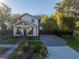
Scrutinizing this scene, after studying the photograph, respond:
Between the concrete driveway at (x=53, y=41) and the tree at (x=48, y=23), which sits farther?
the tree at (x=48, y=23)

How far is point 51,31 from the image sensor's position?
59.8 meters

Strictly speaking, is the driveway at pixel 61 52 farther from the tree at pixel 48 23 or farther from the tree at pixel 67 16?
the tree at pixel 48 23

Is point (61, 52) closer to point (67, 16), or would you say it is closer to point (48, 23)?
point (67, 16)

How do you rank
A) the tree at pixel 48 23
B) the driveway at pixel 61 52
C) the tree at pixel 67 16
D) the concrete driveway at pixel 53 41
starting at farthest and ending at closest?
the tree at pixel 48 23, the tree at pixel 67 16, the concrete driveway at pixel 53 41, the driveway at pixel 61 52

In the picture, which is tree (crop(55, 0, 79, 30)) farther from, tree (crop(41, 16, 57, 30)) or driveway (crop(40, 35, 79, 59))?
driveway (crop(40, 35, 79, 59))

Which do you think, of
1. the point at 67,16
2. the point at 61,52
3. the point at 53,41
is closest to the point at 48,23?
the point at 67,16

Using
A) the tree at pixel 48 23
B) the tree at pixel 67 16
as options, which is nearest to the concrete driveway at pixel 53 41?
the tree at pixel 67 16

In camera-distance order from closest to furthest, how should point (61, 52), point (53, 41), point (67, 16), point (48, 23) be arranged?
point (61, 52), point (53, 41), point (67, 16), point (48, 23)

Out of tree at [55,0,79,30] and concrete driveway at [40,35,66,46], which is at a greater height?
tree at [55,0,79,30]

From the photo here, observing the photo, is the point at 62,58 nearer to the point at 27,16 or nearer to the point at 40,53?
the point at 40,53

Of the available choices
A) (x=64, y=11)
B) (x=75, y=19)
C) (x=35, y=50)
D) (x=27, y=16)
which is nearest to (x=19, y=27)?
(x=27, y=16)

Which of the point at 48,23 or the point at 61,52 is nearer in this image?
the point at 61,52

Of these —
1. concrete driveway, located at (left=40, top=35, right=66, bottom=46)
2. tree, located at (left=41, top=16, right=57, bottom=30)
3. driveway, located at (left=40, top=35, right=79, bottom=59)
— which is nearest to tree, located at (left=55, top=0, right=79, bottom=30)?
tree, located at (left=41, top=16, right=57, bottom=30)

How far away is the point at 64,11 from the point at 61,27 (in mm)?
6956
